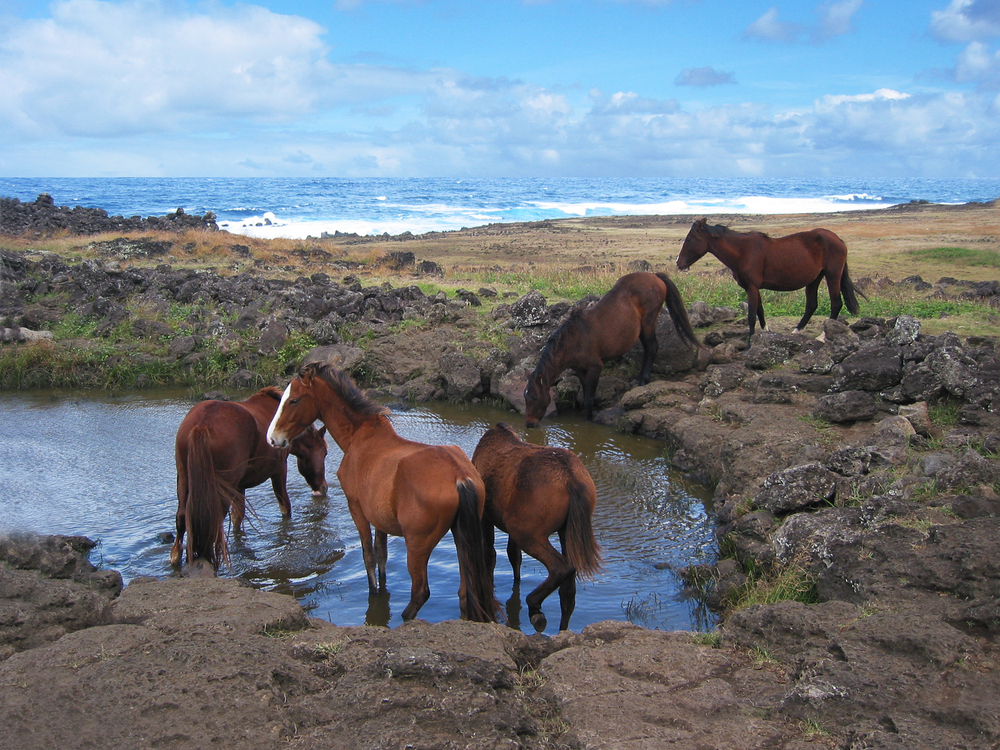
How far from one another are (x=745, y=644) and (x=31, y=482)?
7931mm

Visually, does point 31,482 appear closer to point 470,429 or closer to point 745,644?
point 470,429

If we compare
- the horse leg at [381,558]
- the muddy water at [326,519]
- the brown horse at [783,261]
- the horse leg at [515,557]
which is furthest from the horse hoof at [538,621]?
the brown horse at [783,261]

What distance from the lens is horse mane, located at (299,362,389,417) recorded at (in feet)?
19.9

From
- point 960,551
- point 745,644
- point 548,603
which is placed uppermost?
point 960,551

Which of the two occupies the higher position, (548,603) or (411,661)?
(411,661)

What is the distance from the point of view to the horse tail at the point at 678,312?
11.6m

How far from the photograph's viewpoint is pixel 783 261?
12.2 metres

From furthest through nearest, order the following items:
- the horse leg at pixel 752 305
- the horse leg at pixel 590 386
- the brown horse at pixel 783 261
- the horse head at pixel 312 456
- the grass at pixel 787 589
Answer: the brown horse at pixel 783 261 < the horse leg at pixel 752 305 < the horse leg at pixel 590 386 < the horse head at pixel 312 456 < the grass at pixel 787 589

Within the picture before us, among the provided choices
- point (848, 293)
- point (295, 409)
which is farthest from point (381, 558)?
point (848, 293)

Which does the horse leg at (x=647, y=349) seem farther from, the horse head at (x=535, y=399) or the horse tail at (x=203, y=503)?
the horse tail at (x=203, y=503)

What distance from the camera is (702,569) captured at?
6.38 metres

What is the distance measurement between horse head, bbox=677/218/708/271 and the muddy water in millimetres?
3711

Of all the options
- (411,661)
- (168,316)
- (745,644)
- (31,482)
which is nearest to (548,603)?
(745,644)

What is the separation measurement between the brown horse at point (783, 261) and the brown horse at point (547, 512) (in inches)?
296
